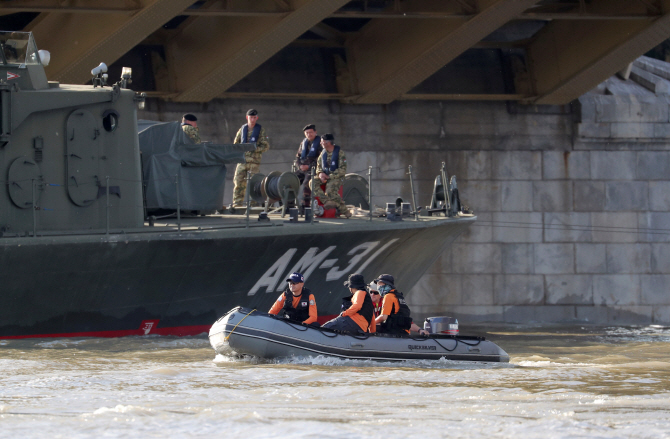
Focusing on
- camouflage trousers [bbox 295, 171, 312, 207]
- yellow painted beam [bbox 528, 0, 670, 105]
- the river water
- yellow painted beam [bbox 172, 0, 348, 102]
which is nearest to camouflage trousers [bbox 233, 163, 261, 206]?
camouflage trousers [bbox 295, 171, 312, 207]

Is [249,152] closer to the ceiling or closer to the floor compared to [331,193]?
closer to the ceiling

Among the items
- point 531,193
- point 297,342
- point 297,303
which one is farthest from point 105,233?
point 531,193

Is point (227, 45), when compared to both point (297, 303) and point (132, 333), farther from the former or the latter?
point (297, 303)

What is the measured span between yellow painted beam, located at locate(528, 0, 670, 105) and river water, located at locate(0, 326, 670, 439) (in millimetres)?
7946

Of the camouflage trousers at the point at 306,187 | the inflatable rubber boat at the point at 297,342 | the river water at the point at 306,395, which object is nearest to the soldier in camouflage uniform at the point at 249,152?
the camouflage trousers at the point at 306,187

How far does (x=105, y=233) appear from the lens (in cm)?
1056

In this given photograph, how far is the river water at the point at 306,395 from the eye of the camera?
6414 millimetres

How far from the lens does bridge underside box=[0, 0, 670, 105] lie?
15.0 meters

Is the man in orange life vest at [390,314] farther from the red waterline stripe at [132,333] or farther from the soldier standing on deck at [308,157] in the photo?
the soldier standing on deck at [308,157]

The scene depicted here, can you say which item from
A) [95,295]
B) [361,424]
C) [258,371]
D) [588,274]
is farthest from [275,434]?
[588,274]

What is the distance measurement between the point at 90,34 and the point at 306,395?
370 inches

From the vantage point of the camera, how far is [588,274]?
18172 mm

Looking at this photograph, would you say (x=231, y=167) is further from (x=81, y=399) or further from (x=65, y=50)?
(x=81, y=399)

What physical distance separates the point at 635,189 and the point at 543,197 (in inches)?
76.8
